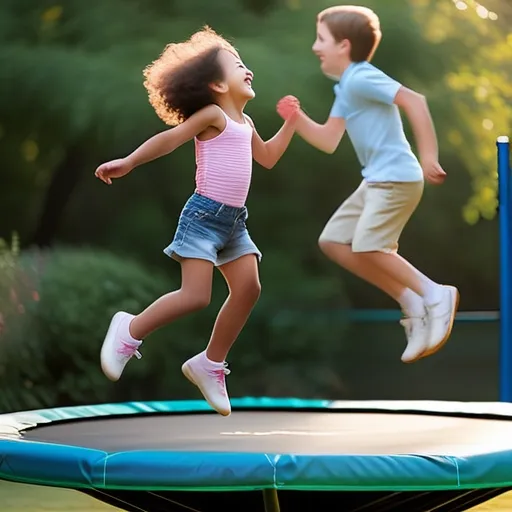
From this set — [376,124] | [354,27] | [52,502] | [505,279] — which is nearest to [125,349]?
[376,124]

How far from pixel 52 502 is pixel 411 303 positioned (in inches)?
69.1

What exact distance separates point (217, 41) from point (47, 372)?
9.58 feet

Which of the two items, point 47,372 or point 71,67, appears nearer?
point 47,372

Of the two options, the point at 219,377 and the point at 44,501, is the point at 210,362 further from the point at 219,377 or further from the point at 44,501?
the point at 44,501

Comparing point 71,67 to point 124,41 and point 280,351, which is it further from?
point 280,351

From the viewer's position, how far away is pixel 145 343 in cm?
547

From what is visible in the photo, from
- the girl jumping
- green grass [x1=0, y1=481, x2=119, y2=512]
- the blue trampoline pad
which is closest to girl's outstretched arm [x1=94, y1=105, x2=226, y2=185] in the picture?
the girl jumping

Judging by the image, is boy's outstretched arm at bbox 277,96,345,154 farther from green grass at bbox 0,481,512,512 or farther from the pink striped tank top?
green grass at bbox 0,481,512,512

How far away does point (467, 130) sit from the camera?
5.80 metres

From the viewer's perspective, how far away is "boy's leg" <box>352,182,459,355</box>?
3.03 m

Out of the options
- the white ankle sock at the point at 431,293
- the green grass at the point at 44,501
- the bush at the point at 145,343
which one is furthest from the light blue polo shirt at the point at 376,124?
the bush at the point at 145,343

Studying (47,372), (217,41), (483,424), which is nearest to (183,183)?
(47,372)

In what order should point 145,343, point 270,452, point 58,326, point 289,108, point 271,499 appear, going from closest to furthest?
point 271,499
point 270,452
point 289,108
point 58,326
point 145,343

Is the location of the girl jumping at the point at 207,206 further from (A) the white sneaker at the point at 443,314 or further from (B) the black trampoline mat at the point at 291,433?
(A) the white sneaker at the point at 443,314
